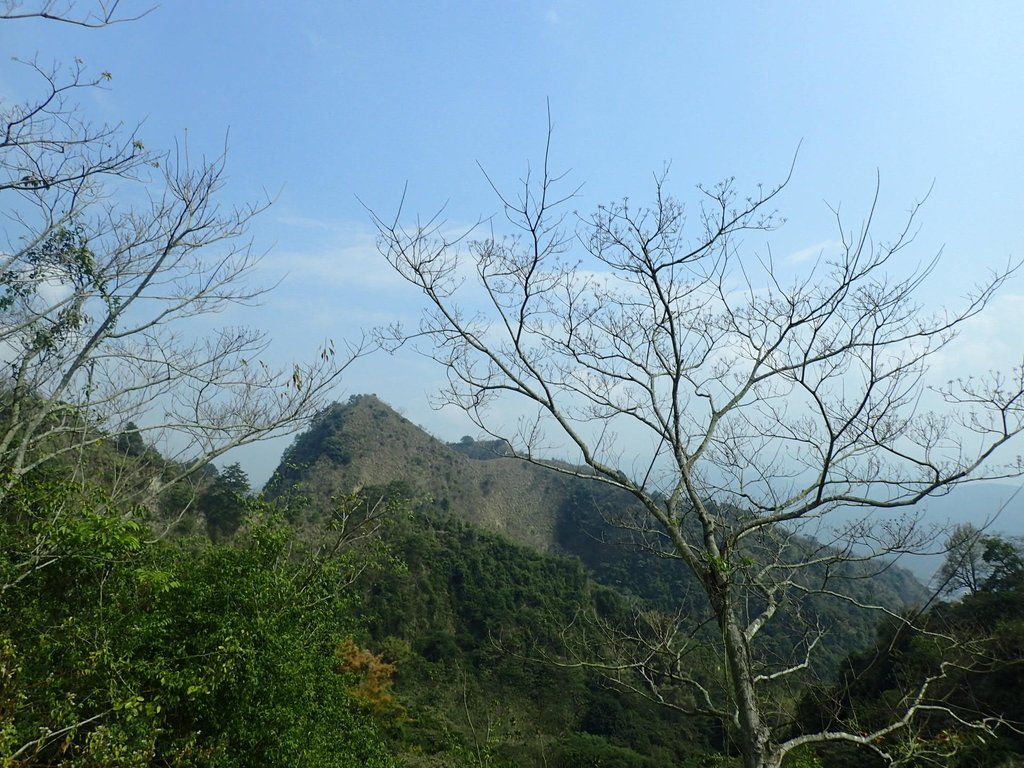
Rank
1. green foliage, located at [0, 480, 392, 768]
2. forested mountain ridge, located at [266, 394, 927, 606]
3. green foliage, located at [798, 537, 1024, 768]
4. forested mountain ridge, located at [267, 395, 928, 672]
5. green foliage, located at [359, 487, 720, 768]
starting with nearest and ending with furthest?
green foliage, located at [0, 480, 392, 768]
green foliage, located at [798, 537, 1024, 768]
green foliage, located at [359, 487, 720, 768]
forested mountain ridge, located at [267, 395, 928, 672]
forested mountain ridge, located at [266, 394, 927, 606]

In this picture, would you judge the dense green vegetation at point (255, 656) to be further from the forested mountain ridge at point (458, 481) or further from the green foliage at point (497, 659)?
the forested mountain ridge at point (458, 481)

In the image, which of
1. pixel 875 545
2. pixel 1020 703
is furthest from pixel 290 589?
pixel 1020 703

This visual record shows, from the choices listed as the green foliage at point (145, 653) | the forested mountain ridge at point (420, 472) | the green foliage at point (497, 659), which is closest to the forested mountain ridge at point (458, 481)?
the forested mountain ridge at point (420, 472)

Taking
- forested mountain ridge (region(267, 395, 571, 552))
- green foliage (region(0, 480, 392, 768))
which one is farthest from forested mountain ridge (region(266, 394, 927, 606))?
green foliage (region(0, 480, 392, 768))

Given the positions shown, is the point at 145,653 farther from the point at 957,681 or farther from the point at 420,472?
the point at 420,472

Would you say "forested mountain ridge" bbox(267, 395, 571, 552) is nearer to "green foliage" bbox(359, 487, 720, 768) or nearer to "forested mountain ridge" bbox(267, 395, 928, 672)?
"forested mountain ridge" bbox(267, 395, 928, 672)

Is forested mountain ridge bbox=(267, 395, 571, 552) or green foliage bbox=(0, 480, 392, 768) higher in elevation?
forested mountain ridge bbox=(267, 395, 571, 552)

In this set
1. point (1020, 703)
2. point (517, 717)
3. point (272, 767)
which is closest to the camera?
point (272, 767)

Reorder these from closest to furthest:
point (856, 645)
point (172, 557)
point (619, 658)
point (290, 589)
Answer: point (619, 658) < point (290, 589) < point (172, 557) < point (856, 645)

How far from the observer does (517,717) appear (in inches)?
747

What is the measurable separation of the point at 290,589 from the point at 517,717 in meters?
14.6

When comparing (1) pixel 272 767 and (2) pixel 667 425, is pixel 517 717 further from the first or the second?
(2) pixel 667 425

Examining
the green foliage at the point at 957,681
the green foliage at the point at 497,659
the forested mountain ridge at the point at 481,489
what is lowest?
the green foliage at the point at 497,659

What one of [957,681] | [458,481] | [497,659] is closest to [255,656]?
[957,681]
